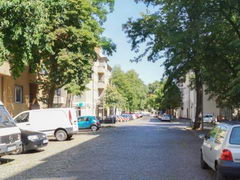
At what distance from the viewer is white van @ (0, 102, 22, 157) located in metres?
14.3

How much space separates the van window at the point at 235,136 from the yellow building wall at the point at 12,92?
24.6 meters

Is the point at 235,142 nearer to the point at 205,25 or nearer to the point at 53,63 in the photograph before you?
the point at 205,25

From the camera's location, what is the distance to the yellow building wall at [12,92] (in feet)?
110

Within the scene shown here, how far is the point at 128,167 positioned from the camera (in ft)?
44.5

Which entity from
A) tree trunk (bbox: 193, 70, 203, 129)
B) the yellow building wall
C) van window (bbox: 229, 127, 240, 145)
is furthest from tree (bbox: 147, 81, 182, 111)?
van window (bbox: 229, 127, 240, 145)

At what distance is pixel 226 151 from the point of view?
9500mm

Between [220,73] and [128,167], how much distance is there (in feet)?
62.2

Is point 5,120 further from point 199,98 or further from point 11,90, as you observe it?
point 199,98

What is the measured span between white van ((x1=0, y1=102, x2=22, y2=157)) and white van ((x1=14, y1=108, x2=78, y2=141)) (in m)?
10.7

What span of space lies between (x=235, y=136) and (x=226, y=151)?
0.50 m

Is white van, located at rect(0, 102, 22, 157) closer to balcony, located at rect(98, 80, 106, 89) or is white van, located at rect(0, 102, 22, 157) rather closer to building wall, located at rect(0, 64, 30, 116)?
building wall, located at rect(0, 64, 30, 116)

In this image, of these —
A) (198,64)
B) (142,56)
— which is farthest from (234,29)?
(142,56)

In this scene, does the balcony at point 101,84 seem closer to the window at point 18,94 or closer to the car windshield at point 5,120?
the window at point 18,94

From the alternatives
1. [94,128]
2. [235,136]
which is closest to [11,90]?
[94,128]
